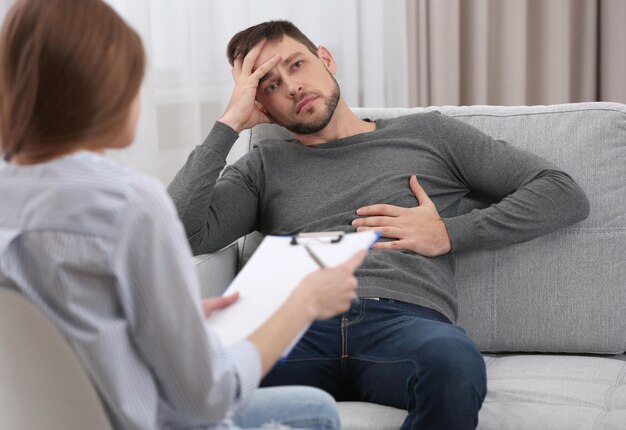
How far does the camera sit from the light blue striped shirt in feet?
2.84

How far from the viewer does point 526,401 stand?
1.61 meters

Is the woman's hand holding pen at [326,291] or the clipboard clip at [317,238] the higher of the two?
the clipboard clip at [317,238]

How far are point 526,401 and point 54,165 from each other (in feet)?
3.43

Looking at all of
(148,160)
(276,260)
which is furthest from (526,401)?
(148,160)

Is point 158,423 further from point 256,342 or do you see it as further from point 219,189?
point 219,189

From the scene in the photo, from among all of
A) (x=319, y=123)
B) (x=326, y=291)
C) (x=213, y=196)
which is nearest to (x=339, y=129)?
(x=319, y=123)

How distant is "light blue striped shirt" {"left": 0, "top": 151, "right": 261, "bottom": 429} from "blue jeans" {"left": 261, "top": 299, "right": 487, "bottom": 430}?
25.5 inches

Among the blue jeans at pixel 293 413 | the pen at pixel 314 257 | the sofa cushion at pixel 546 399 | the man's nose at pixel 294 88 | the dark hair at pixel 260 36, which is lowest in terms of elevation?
the sofa cushion at pixel 546 399

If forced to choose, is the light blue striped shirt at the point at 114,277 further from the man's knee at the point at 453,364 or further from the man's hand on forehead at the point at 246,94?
the man's hand on forehead at the point at 246,94

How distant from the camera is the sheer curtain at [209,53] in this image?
3.01m

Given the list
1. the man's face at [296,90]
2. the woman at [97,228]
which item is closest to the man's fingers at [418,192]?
the man's face at [296,90]

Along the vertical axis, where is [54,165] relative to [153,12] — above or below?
below

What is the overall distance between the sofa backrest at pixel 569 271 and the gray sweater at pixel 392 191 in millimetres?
60

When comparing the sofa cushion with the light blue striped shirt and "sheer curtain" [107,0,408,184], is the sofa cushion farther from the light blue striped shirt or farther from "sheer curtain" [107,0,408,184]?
"sheer curtain" [107,0,408,184]
